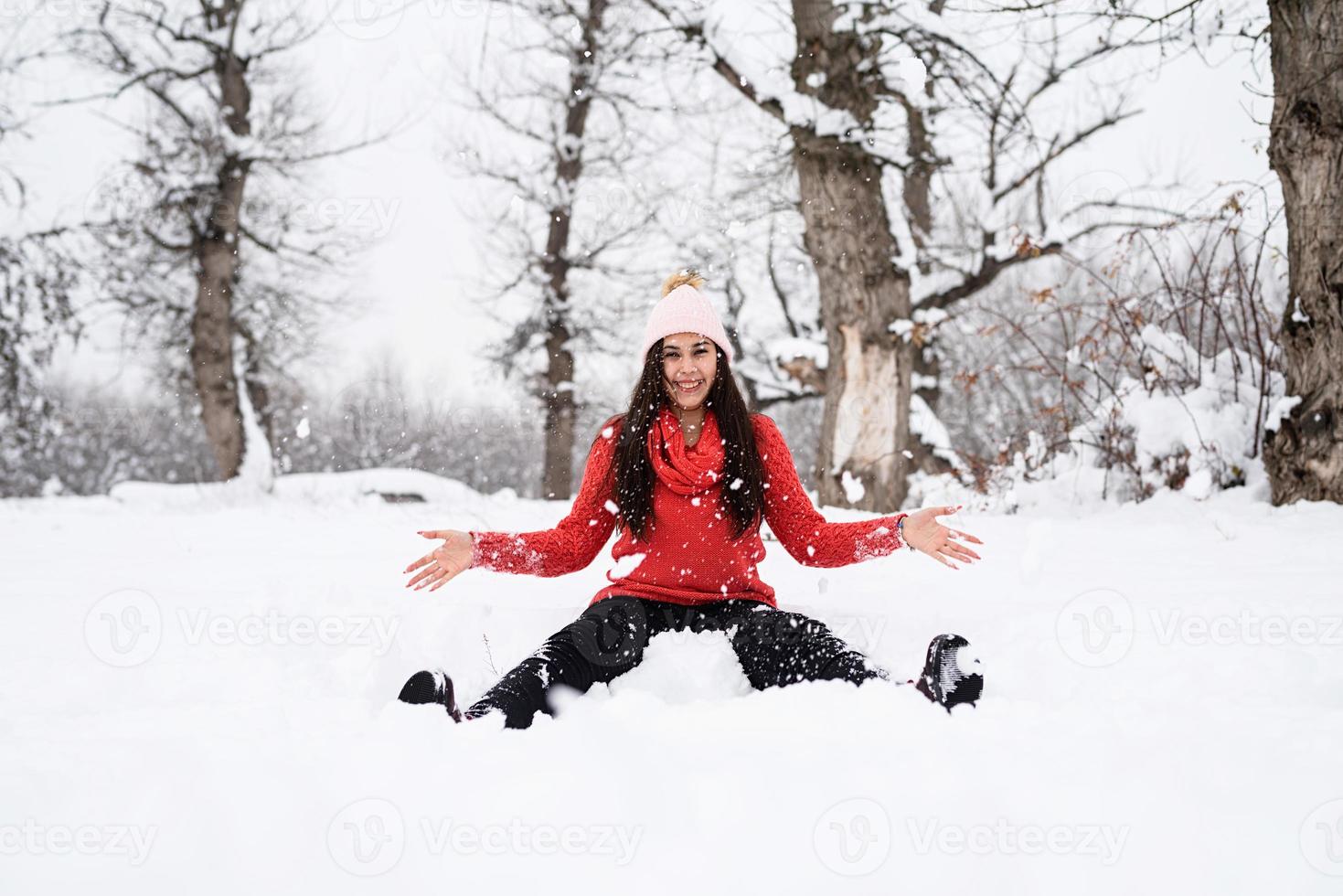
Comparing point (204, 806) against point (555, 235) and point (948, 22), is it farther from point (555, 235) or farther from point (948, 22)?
point (555, 235)

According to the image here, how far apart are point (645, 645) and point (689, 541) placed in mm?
381

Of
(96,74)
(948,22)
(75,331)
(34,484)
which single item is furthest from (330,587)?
(34,484)

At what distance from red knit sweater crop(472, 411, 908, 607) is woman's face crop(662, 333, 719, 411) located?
174mm

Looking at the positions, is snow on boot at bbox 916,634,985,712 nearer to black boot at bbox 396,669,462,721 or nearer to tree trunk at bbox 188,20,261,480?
black boot at bbox 396,669,462,721

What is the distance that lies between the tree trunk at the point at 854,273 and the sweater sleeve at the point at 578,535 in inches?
164

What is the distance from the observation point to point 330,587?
317cm

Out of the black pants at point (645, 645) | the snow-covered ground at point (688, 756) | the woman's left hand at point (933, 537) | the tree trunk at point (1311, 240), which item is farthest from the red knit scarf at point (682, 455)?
the tree trunk at point (1311, 240)

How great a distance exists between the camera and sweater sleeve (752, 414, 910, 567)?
8.60 feet

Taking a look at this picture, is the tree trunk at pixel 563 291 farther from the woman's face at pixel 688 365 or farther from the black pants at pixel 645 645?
the black pants at pixel 645 645

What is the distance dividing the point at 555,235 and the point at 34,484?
74.2ft

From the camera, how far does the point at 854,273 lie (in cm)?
660

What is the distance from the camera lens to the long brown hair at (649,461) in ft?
8.87

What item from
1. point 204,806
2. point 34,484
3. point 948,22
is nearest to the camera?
point 204,806

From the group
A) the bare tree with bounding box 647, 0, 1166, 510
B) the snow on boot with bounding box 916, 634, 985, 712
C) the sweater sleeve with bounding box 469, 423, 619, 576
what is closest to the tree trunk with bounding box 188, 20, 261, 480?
the bare tree with bounding box 647, 0, 1166, 510
